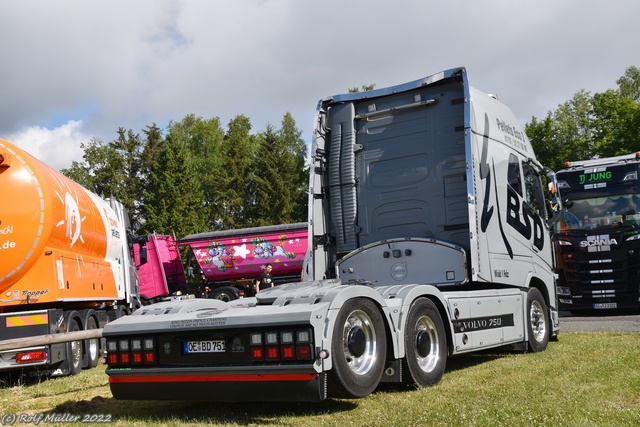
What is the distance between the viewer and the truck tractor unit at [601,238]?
15852 millimetres

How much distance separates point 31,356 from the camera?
32.9 ft

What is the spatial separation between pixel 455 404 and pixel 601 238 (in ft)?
37.3

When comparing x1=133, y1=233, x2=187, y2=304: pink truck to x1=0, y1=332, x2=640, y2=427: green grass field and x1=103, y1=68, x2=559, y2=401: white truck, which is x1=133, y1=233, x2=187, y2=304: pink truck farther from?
x1=0, y1=332, x2=640, y2=427: green grass field

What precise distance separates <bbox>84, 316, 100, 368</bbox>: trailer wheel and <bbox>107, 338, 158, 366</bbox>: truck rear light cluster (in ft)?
18.4

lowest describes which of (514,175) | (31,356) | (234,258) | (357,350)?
(31,356)

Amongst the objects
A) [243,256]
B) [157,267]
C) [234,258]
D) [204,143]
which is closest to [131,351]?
[157,267]

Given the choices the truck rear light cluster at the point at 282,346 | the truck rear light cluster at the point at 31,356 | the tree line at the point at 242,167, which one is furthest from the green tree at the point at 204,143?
the truck rear light cluster at the point at 282,346

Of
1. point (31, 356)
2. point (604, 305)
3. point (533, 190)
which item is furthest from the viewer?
point (604, 305)

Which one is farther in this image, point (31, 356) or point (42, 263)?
point (42, 263)

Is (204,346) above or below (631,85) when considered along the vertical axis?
below

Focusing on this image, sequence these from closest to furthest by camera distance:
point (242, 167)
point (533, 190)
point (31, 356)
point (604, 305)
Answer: point (31, 356), point (533, 190), point (604, 305), point (242, 167)

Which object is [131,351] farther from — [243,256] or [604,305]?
[243,256]

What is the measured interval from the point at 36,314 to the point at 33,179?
6.22ft

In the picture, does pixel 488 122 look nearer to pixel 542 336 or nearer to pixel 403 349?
pixel 542 336
